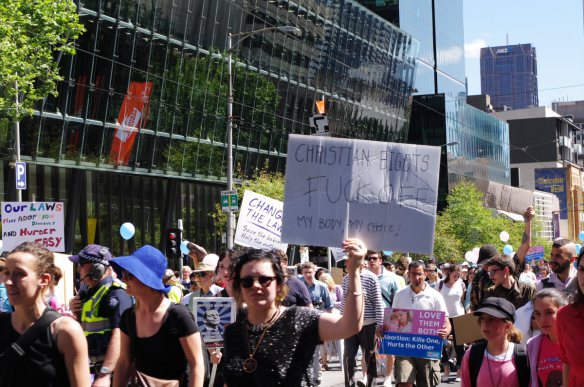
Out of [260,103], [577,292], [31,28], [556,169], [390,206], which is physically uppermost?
[556,169]

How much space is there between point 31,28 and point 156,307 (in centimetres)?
1677

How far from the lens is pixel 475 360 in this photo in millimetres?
6492

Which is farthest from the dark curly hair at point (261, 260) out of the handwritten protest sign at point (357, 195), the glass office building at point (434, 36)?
the glass office building at point (434, 36)

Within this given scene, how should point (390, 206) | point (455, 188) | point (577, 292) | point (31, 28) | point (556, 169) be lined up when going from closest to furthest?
point (577, 292)
point (390, 206)
point (31, 28)
point (455, 188)
point (556, 169)

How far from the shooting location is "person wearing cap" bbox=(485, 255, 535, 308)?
9.88 meters

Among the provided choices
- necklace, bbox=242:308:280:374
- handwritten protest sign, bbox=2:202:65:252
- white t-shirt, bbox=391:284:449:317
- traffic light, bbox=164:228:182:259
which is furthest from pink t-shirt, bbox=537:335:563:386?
traffic light, bbox=164:228:182:259

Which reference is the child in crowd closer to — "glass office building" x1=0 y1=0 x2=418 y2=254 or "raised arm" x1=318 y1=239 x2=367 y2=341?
"raised arm" x1=318 y1=239 x2=367 y2=341

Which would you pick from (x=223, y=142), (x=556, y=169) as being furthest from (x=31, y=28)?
(x=556, y=169)

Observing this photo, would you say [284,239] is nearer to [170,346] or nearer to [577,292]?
[170,346]

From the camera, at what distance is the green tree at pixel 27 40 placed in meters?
20.7

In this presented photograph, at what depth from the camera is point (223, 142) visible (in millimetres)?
46312

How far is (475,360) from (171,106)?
36602mm

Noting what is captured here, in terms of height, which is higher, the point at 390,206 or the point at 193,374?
the point at 390,206

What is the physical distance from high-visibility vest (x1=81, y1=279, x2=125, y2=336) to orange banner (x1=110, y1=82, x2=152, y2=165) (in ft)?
103
